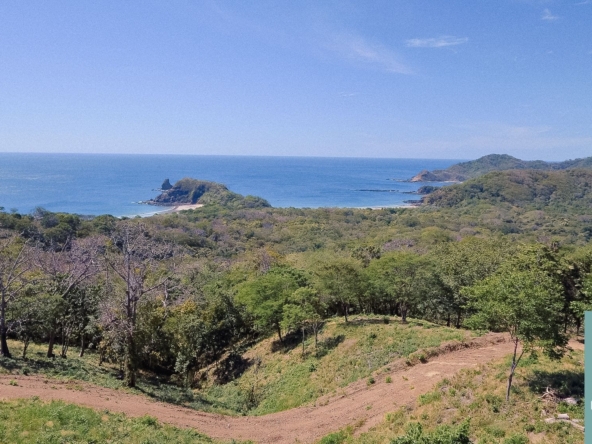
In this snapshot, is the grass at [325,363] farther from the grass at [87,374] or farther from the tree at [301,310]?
the grass at [87,374]

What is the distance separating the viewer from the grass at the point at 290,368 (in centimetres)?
2259

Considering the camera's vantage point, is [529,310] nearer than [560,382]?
Yes

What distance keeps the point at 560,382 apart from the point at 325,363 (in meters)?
14.5

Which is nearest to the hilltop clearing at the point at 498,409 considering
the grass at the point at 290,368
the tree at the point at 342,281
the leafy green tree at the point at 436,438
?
the leafy green tree at the point at 436,438

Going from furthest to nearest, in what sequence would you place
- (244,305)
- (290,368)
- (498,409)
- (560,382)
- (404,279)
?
(244,305), (404,279), (290,368), (560,382), (498,409)

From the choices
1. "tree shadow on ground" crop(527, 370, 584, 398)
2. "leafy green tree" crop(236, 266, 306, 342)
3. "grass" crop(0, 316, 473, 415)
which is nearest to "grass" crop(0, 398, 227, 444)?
"grass" crop(0, 316, 473, 415)

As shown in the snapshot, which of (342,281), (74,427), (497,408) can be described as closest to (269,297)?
(342,281)

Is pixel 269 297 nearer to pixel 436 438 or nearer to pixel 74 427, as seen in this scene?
pixel 74 427

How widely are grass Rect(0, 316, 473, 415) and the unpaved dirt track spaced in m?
1.48

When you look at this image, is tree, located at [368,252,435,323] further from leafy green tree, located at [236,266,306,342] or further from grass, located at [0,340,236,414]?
grass, located at [0,340,236,414]

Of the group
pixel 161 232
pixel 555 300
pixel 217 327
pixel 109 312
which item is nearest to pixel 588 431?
pixel 555 300

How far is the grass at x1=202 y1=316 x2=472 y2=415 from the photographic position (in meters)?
23.7

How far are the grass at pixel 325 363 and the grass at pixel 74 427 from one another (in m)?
8.94

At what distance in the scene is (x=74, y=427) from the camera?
14.4 m
